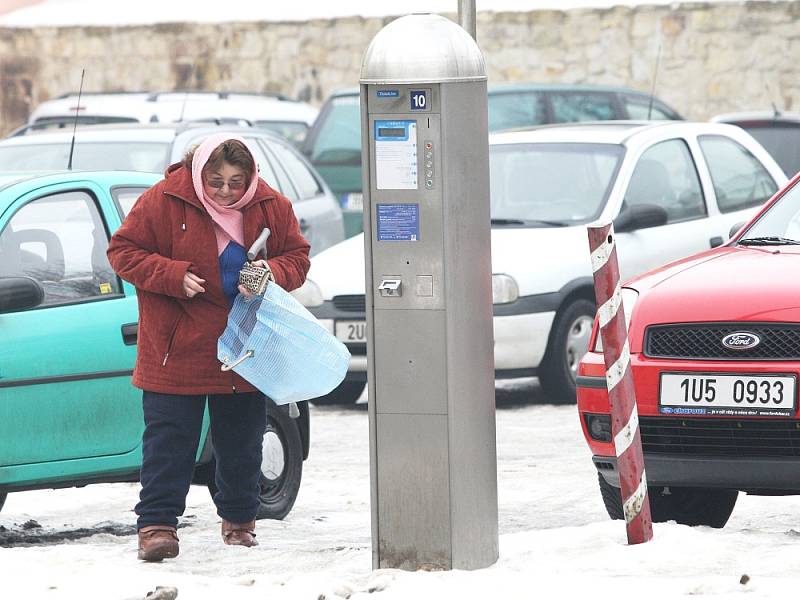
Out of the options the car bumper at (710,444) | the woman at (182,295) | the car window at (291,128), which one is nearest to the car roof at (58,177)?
the woman at (182,295)

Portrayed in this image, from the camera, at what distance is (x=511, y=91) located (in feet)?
63.1

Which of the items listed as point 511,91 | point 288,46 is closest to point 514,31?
point 288,46

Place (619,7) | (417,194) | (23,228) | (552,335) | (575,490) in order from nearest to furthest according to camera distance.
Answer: (417,194), (23,228), (575,490), (552,335), (619,7)

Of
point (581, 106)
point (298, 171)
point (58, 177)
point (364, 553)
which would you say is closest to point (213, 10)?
point (581, 106)

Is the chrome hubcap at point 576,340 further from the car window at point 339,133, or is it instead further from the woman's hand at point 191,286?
the car window at point 339,133

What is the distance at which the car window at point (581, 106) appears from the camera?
19531mm

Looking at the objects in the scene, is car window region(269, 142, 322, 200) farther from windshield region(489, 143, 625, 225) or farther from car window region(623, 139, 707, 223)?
car window region(623, 139, 707, 223)

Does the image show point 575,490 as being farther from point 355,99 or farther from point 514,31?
point 514,31

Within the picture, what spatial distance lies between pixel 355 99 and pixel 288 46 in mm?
10069

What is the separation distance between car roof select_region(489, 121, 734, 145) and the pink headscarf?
6.05 metres

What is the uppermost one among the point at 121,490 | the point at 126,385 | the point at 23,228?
the point at 23,228

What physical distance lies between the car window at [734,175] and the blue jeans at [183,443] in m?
6.49

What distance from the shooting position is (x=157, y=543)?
23.3 ft

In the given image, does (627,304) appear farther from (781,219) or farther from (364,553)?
(364,553)
